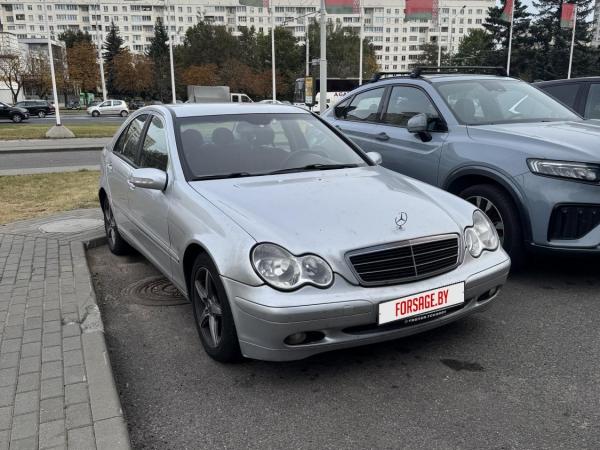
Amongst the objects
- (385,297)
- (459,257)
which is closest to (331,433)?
(385,297)

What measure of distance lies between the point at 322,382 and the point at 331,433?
0.50 metres

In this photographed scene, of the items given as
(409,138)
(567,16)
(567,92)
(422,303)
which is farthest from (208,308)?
(567,16)

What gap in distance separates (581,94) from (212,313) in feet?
20.1

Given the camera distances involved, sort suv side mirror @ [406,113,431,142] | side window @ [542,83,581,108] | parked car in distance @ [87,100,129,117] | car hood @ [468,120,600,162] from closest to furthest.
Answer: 1. car hood @ [468,120,600,162]
2. suv side mirror @ [406,113,431,142]
3. side window @ [542,83,581,108]
4. parked car in distance @ [87,100,129,117]

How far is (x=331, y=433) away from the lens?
2.67m

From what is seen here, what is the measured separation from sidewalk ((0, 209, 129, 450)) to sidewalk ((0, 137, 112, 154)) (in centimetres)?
1263

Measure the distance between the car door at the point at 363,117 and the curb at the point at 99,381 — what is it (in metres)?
3.43

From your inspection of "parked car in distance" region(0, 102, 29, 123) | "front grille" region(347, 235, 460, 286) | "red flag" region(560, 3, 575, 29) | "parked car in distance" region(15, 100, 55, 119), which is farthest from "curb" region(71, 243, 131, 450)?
"parked car in distance" region(15, 100, 55, 119)

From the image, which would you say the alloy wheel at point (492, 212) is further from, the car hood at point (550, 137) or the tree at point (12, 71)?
the tree at point (12, 71)

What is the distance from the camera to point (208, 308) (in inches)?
135

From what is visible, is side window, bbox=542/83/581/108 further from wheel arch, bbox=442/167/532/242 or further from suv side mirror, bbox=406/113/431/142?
wheel arch, bbox=442/167/532/242

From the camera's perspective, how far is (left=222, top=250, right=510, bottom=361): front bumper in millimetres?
2838

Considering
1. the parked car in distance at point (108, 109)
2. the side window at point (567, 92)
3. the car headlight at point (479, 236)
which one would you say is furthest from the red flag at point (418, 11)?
the parked car in distance at point (108, 109)

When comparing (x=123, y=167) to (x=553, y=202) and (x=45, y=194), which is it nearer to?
(x=553, y=202)
